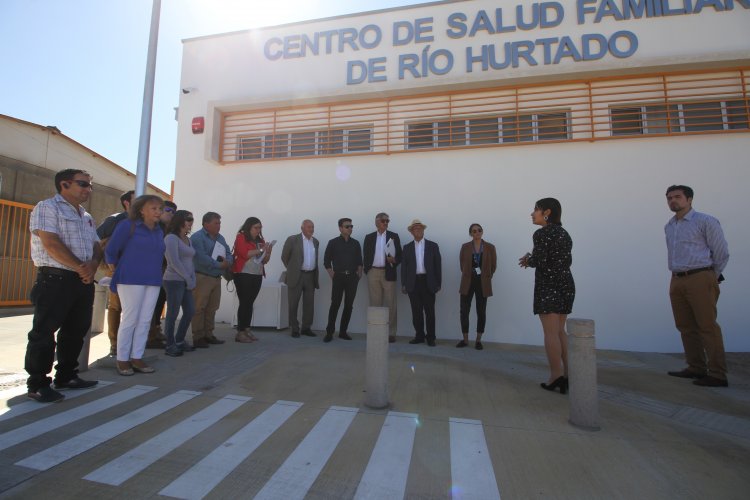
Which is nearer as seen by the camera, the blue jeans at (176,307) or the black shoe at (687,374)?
the black shoe at (687,374)

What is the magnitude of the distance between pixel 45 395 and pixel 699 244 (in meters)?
6.50

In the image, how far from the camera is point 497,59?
721cm

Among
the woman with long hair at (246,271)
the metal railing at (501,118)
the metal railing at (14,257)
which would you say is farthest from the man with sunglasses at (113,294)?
the metal railing at (14,257)

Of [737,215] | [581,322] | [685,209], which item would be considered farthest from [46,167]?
[737,215]

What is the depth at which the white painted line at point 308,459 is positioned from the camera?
6.92ft

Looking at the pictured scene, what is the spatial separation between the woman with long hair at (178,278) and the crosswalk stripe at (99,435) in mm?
1612

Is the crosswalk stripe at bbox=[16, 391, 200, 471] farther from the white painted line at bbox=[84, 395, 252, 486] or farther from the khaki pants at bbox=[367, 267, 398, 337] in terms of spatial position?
the khaki pants at bbox=[367, 267, 398, 337]

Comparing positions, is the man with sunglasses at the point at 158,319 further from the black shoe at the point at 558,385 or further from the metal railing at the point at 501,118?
the black shoe at the point at 558,385

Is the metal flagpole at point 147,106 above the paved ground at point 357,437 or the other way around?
above

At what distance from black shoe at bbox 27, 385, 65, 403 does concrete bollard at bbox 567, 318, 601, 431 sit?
4.15 metres

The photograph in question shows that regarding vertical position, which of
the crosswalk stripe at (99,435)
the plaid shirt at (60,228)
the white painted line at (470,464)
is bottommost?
the white painted line at (470,464)

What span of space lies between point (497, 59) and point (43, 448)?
7984mm

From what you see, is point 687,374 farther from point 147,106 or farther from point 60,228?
point 147,106

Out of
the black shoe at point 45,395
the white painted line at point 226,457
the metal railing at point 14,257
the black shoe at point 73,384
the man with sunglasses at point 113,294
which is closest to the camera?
the white painted line at point 226,457
